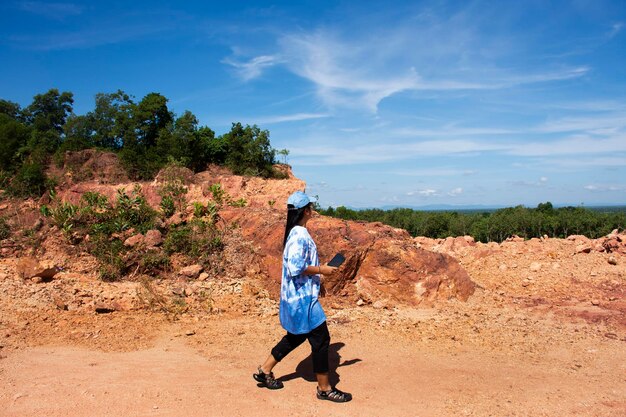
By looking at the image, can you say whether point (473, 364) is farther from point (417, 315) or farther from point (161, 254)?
point (161, 254)

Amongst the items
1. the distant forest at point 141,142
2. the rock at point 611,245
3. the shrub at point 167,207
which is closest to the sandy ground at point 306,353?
the shrub at point 167,207

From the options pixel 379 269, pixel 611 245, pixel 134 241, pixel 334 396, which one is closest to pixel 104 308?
pixel 134 241

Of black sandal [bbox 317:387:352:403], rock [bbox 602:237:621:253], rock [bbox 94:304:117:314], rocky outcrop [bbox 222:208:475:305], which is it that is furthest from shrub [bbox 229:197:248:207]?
rock [bbox 602:237:621:253]

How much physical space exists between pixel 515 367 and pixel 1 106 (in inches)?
919

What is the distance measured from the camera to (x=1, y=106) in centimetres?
1962

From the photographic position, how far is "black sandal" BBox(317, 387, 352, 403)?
3.37 m

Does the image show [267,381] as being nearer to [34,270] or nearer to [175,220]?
[34,270]

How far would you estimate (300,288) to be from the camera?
3.41m

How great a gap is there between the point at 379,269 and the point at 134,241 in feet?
14.4

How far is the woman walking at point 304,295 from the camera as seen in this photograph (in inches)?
132

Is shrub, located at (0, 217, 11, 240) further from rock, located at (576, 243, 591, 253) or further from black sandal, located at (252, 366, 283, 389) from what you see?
rock, located at (576, 243, 591, 253)

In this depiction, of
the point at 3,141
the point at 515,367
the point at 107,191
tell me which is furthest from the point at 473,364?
the point at 3,141

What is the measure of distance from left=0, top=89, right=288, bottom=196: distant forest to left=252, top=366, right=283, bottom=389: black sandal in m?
8.81

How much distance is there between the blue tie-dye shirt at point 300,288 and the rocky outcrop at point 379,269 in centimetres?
309
